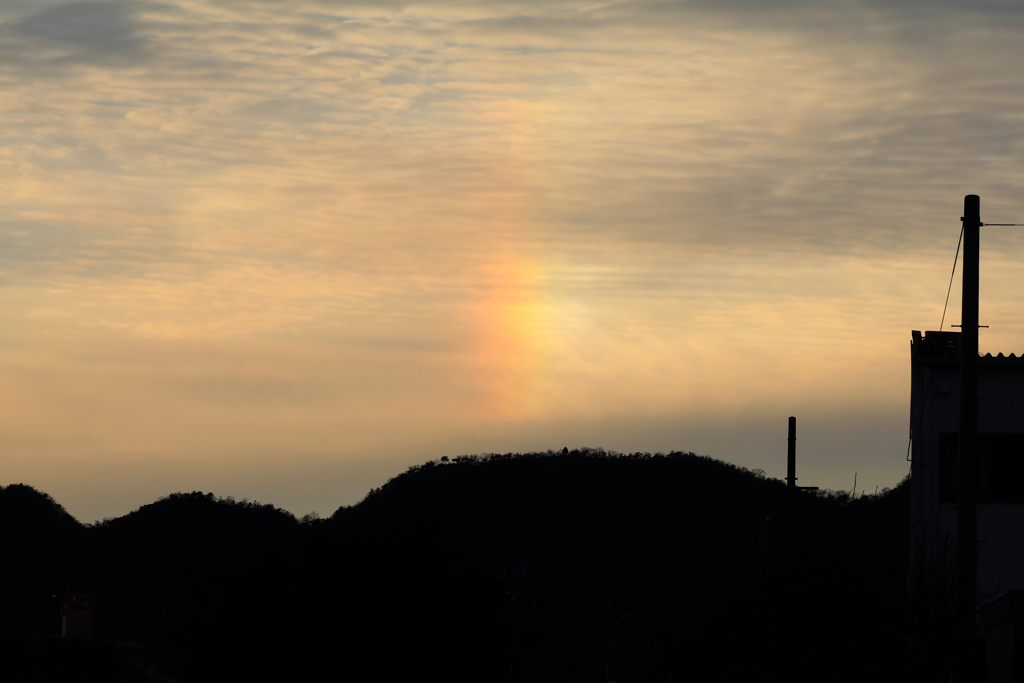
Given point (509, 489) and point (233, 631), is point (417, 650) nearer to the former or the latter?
point (233, 631)

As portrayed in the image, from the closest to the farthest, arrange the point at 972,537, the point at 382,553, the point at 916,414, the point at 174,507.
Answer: the point at 972,537 → the point at 916,414 → the point at 382,553 → the point at 174,507

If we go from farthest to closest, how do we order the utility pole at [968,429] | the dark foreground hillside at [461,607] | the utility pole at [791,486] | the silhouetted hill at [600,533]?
1. the silhouetted hill at [600,533]
2. the utility pole at [791,486]
3. the dark foreground hillside at [461,607]
4. the utility pole at [968,429]

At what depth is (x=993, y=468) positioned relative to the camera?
3450 cm

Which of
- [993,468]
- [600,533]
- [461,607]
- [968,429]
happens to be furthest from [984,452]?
[600,533]

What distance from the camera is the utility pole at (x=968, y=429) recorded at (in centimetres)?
1667

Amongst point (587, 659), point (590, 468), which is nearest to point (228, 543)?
point (587, 659)

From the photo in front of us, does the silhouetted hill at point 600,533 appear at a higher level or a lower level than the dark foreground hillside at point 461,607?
higher

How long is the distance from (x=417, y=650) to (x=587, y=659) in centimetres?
8940

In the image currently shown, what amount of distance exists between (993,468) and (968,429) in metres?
18.8

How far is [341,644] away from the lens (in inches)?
1437

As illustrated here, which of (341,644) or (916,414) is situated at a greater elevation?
(916,414)

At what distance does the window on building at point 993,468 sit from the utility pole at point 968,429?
1748 cm

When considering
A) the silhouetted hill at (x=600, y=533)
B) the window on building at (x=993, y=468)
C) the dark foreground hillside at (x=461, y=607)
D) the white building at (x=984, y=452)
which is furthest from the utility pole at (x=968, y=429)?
the window on building at (x=993, y=468)

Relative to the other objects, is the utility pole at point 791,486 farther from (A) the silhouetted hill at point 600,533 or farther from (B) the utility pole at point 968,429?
(B) the utility pole at point 968,429
